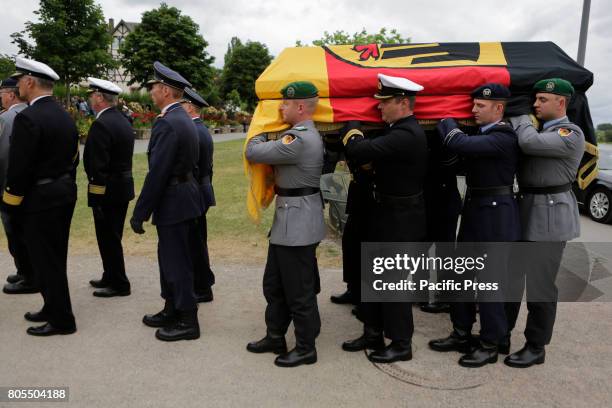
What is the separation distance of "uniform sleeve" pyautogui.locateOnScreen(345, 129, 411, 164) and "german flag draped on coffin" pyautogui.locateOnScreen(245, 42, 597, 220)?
26 centimetres

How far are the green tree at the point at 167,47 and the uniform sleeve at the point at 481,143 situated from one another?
3707cm

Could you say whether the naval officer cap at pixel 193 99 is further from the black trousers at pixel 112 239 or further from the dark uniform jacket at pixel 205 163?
the black trousers at pixel 112 239

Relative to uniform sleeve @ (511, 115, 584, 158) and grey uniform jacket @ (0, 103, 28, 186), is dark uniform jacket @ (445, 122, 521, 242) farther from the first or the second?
grey uniform jacket @ (0, 103, 28, 186)

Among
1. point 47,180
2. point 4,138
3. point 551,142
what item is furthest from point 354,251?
point 4,138

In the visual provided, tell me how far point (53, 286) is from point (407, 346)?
274 centimetres

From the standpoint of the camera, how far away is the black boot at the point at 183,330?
3719mm

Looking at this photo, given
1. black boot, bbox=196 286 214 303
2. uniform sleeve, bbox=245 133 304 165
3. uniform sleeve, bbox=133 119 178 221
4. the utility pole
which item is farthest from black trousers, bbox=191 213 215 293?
the utility pole

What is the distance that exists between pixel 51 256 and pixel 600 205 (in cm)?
909

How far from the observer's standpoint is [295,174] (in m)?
3.33

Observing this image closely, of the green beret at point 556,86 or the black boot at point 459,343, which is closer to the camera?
the green beret at point 556,86

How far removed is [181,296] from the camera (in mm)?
3768

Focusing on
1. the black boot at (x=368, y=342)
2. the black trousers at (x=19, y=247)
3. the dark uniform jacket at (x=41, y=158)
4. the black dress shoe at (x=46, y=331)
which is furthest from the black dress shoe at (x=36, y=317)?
the black boot at (x=368, y=342)

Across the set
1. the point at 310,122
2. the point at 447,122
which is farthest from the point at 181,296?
the point at 447,122

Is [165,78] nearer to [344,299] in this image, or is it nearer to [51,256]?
[51,256]
